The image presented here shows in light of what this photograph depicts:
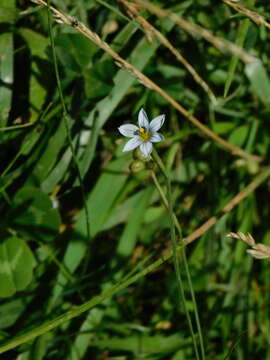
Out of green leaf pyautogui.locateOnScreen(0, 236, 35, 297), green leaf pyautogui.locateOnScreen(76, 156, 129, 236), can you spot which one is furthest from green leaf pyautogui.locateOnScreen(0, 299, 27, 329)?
green leaf pyautogui.locateOnScreen(76, 156, 129, 236)

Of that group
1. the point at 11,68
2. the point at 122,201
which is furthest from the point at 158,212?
the point at 11,68

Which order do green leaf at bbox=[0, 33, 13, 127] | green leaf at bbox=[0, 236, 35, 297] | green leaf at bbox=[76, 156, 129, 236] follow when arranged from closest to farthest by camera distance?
green leaf at bbox=[0, 236, 35, 297], green leaf at bbox=[0, 33, 13, 127], green leaf at bbox=[76, 156, 129, 236]

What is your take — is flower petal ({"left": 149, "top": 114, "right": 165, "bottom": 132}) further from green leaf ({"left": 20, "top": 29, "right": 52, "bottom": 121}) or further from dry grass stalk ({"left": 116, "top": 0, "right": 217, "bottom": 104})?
green leaf ({"left": 20, "top": 29, "right": 52, "bottom": 121})

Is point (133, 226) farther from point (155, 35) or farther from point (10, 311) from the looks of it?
point (155, 35)

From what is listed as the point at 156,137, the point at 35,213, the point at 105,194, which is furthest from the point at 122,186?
the point at 156,137

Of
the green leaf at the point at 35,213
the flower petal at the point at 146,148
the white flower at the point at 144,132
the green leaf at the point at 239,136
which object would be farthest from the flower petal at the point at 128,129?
the green leaf at the point at 239,136

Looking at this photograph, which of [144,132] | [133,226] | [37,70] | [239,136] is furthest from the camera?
[239,136]
